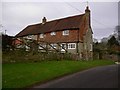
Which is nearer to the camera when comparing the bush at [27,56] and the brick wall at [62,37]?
the bush at [27,56]

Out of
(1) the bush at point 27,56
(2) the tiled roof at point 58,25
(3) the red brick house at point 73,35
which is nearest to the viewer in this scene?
(1) the bush at point 27,56

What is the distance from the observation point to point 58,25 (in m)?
56.8

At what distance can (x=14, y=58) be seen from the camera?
26672 millimetres

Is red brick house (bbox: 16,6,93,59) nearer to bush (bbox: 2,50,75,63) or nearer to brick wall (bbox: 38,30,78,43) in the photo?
brick wall (bbox: 38,30,78,43)

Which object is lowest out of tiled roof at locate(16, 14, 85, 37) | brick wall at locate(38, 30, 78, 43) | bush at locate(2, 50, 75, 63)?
bush at locate(2, 50, 75, 63)

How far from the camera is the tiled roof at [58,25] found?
170 feet

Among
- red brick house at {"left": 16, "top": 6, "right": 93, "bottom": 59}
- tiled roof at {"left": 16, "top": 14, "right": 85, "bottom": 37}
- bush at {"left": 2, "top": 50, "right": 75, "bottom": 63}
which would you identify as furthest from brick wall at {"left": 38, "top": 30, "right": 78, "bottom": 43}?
bush at {"left": 2, "top": 50, "right": 75, "bottom": 63}

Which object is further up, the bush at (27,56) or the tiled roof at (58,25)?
the tiled roof at (58,25)

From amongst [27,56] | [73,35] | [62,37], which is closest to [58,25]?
[62,37]

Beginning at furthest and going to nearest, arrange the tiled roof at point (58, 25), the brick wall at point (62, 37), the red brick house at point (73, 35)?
the tiled roof at point (58, 25), the brick wall at point (62, 37), the red brick house at point (73, 35)

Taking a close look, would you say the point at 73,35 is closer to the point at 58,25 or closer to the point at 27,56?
the point at 58,25

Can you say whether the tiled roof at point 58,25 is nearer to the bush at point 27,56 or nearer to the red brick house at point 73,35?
the red brick house at point 73,35

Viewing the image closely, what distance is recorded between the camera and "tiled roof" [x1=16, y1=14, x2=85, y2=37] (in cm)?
5188

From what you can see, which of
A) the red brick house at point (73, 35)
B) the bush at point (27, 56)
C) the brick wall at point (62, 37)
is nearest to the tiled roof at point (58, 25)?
the red brick house at point (73, 35)
